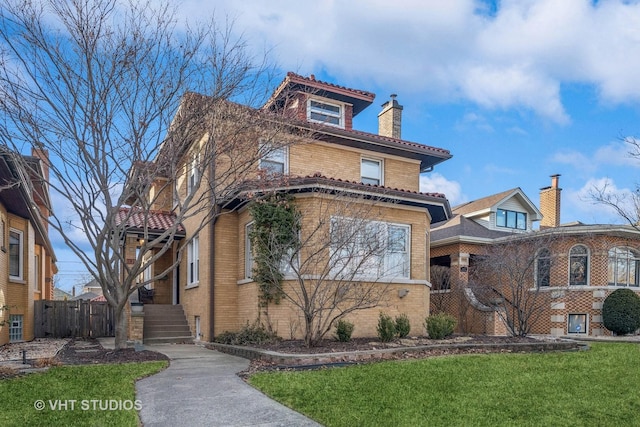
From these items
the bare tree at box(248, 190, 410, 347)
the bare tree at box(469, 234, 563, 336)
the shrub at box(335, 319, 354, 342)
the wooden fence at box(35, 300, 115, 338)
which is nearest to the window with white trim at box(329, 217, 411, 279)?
the bare tree at box(248, 190, 410, 347)

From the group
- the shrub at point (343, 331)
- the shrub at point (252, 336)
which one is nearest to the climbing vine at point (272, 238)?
the shrub at point (252, 336)

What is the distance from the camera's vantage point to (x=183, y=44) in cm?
1109

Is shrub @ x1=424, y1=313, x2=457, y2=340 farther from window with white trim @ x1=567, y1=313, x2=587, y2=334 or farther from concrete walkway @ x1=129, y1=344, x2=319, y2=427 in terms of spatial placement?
window with white trim @ x1=567, y1=313, x2=587, y2=334

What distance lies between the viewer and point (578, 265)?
19938 mm

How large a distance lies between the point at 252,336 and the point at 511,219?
17.7 meters

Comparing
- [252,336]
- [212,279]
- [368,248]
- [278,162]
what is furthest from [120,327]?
[278,162]

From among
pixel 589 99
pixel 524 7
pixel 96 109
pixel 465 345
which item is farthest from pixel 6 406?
pixel 589 99

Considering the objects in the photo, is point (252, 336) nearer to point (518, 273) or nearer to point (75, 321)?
point (518, 273)

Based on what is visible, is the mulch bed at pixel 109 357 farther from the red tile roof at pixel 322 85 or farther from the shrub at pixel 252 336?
the red tile roof at pixel 322 85

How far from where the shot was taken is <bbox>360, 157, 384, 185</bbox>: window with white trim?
1711 centimetres

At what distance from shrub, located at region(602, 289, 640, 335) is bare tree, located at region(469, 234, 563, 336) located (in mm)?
2266

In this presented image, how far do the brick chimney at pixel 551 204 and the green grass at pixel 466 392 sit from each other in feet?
65.6

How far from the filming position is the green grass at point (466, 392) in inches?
222

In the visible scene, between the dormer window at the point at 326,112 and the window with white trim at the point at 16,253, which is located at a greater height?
the dormer window at the point at 326,112
